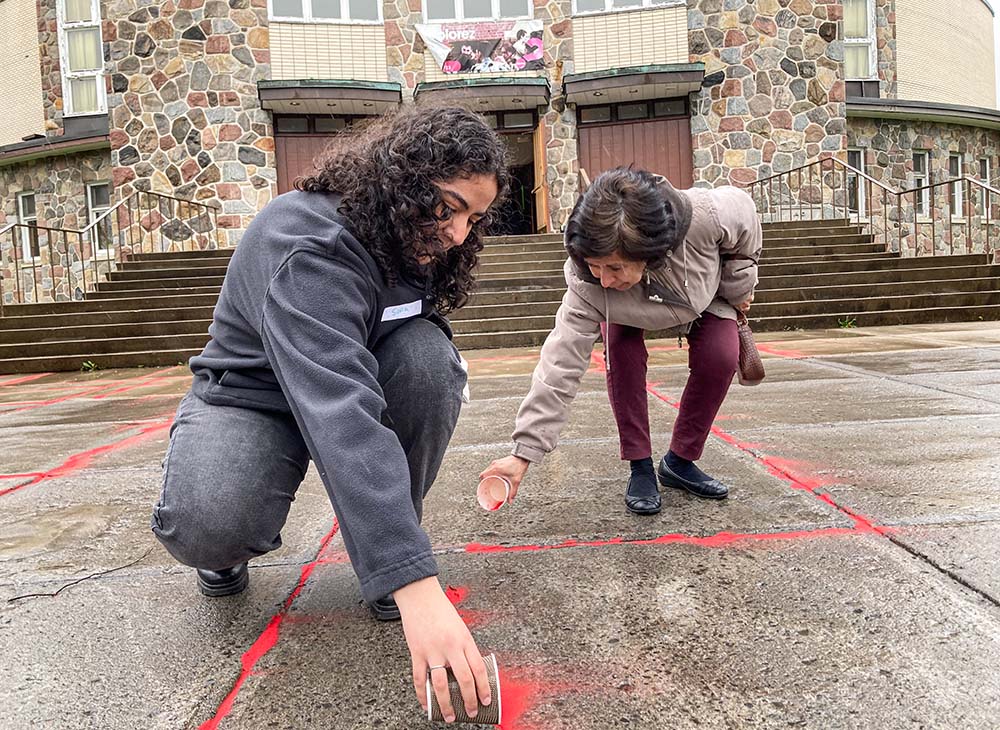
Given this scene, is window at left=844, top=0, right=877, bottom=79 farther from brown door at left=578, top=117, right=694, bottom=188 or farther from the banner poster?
the banner poster

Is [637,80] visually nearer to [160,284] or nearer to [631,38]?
[631,38]

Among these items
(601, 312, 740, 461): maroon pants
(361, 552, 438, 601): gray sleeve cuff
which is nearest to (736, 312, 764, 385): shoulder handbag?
(601, 312, 740, 461): maroon pants

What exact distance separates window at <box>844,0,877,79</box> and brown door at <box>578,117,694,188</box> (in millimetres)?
5705

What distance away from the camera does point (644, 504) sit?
2.23 m

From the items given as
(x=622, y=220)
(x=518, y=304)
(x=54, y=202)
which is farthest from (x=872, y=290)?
(x=54, y=202)

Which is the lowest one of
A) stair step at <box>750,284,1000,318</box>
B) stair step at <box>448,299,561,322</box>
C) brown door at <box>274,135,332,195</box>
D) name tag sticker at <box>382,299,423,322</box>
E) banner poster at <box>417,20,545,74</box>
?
stair step at <box>750,284,1000,318</box>

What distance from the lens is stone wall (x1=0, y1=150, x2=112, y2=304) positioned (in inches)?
595

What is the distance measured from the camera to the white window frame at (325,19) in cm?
1319

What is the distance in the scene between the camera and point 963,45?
19.4 metres

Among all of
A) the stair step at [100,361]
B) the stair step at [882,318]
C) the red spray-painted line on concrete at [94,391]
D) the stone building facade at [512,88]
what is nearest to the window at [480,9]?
the stone building facade at [512,88]

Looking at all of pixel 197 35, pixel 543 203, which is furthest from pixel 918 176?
pixel 197 35

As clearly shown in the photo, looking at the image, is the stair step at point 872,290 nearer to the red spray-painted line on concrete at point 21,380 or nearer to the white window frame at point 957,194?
the red spray-painted line on concrete at point 21,380

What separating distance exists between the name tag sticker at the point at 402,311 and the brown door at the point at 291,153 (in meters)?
12.5

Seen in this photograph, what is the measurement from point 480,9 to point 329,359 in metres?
13.8
